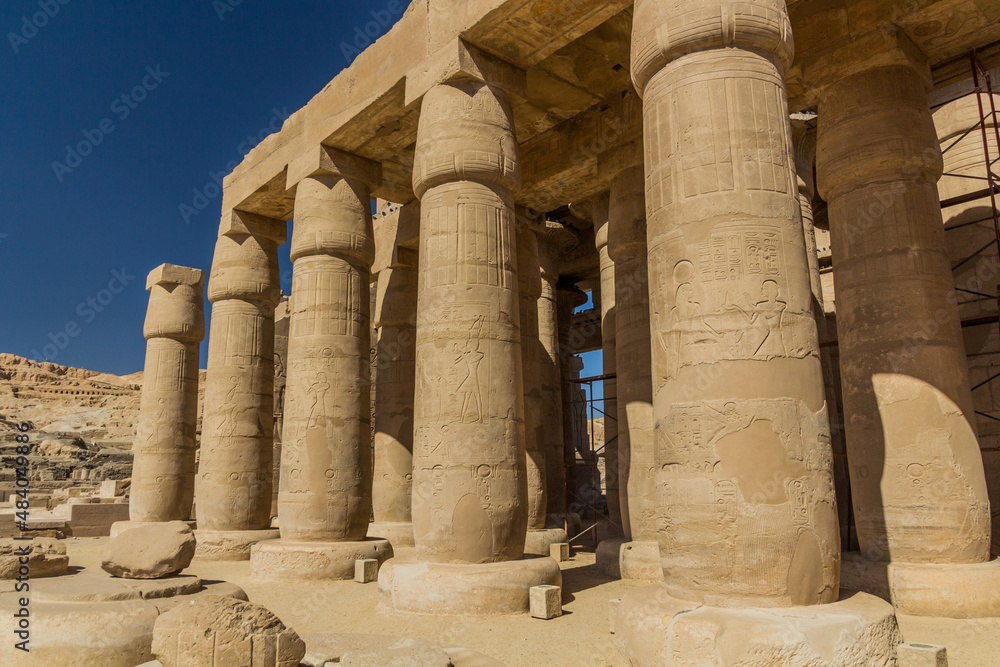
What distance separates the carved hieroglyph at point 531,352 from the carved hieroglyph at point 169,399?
25.0 feet

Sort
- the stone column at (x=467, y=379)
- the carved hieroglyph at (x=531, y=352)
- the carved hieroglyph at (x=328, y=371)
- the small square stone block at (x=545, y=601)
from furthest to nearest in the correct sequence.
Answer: the carved hieroglyph at (x=531, y=352)
the carved hieroglyph at (x=328, y=371)
the stone column at (x=467, y=379)
the small square stone block at (x=545, y=601)

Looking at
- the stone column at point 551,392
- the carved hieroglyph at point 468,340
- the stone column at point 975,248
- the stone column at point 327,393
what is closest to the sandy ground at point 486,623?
the stone column at point 327,393

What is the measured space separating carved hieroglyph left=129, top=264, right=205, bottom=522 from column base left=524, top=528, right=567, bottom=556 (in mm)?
7682

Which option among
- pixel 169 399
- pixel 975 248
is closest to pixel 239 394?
pixel 169 399

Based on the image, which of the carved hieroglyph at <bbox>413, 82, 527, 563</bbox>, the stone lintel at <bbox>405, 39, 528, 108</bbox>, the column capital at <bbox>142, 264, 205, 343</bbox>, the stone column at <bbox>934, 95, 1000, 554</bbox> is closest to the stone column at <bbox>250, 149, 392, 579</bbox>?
the stone lintel at <bbox>405, 39, 528, 108</bbox>

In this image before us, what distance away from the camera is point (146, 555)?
6.42 m

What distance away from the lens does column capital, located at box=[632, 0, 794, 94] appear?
5355 millimetres

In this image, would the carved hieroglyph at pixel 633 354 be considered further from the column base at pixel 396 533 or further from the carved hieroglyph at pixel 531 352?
the column base at pixel 396 533

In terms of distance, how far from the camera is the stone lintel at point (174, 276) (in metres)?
15.4

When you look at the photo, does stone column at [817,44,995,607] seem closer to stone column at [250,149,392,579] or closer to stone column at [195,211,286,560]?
stone column at [250,149,392,579]

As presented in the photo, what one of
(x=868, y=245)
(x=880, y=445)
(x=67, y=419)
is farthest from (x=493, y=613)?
(x=67, y=419)

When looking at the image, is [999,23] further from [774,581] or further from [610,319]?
[774,581]

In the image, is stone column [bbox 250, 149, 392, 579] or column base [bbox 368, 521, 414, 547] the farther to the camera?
column base [bbox 368, 521, 414, 547]

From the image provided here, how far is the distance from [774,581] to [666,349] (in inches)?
68.7
